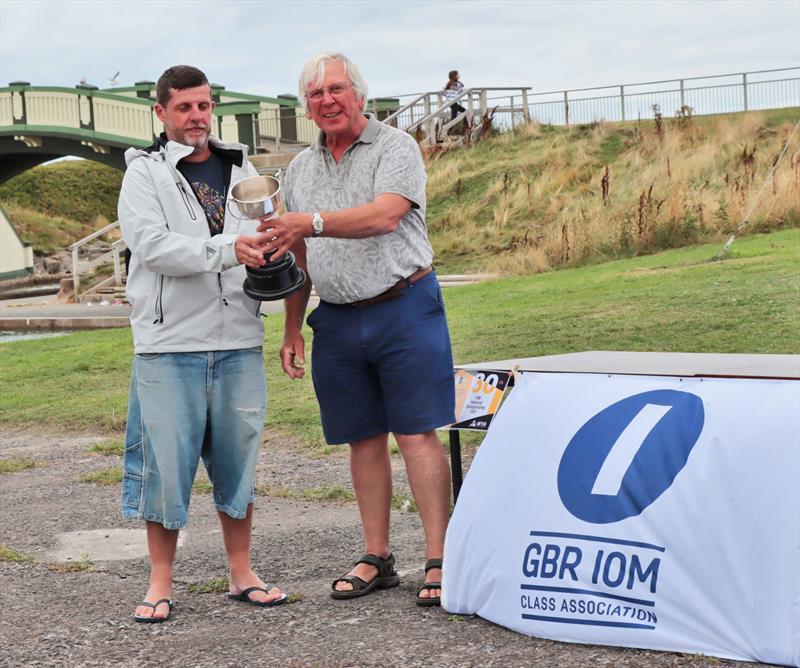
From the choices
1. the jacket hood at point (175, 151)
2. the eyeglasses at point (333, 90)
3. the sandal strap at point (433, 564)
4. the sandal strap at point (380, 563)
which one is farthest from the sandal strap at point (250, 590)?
the eyeglasses at point (333, 90)

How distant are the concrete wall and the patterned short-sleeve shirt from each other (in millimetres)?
39050

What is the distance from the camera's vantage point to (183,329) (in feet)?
15.3

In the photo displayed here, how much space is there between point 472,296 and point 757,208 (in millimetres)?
5153

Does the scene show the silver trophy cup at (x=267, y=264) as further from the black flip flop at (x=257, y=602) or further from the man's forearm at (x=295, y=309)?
the black flip flop at (x=257, y=602)

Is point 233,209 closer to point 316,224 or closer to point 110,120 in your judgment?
Answer: point 316,224

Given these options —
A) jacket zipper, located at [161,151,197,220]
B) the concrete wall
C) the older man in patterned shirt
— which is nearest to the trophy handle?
jacket zipper, located at [161,151,197,220]

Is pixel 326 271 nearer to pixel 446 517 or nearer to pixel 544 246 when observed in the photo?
pixel 446 517

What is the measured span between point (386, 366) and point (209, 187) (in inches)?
36.4

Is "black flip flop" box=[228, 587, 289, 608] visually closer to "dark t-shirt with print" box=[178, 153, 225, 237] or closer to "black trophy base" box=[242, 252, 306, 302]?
"black trophy base" box=[242, 252, 306, 302]

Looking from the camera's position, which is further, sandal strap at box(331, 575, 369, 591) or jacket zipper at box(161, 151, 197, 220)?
sandal strap at box(331, 575, 369, 591)

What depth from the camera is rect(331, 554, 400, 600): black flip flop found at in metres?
4.86

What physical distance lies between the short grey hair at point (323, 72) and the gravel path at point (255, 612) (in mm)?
1860

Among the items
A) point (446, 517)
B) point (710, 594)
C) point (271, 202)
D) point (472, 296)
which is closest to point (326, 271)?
point (271, 202)

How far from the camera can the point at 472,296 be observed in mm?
15906
